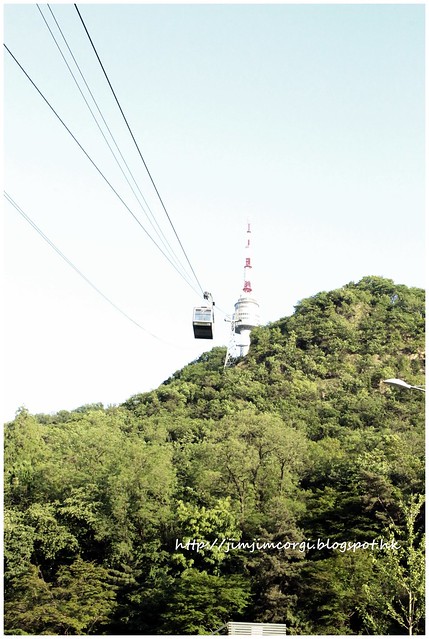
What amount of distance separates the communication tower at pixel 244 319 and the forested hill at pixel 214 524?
20.3 m

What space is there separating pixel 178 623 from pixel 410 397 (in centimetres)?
2693

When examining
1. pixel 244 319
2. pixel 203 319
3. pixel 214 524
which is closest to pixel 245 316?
pixel 244 319

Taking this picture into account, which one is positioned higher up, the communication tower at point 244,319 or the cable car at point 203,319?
the communication tower at point 244,319

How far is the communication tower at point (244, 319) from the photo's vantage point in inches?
2739

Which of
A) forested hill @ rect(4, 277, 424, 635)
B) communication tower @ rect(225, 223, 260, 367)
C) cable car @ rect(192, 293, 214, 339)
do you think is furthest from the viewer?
communication tower @ rect(225, 223, 260, 367)

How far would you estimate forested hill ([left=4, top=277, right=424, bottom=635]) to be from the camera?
31531 mm

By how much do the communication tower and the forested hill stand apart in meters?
20.3

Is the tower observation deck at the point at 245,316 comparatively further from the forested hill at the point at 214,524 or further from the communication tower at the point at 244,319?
the forested hill at the point at 214,524

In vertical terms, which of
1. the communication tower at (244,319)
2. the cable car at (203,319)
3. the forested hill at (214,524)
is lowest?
the forested hill at (214,524)

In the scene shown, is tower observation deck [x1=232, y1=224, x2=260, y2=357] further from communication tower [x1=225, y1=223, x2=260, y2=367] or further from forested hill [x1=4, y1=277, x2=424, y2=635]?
forested hill [x1=4, y1=277, x2=424, y2=635]

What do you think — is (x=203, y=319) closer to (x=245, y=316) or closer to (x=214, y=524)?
(x=214, y=524)

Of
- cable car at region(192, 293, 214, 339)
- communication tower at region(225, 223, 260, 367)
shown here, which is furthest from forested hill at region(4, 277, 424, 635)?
communication tower at region(225, 223, 260, 367)

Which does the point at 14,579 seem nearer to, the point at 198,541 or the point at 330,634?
the point at 198,541

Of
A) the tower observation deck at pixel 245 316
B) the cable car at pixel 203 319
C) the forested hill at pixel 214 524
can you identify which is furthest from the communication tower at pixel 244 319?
the cable car at pixel 203 319
